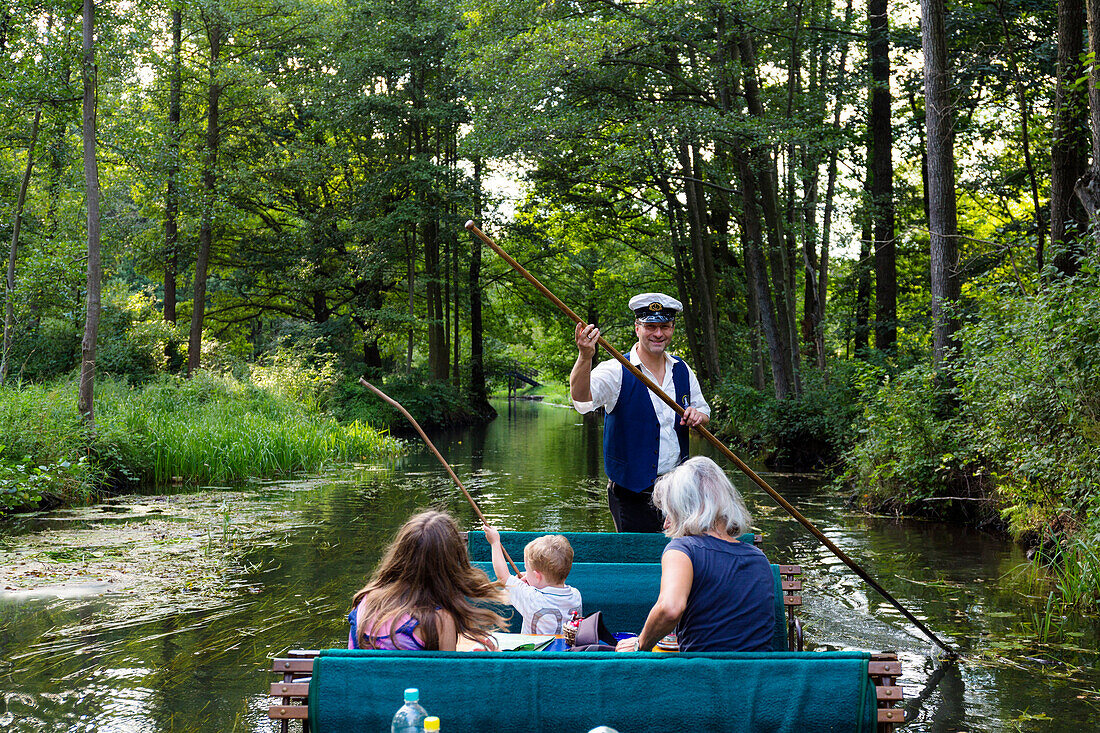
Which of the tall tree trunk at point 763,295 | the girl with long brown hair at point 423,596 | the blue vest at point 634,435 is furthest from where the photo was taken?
the tall tree trunk at point 763,295

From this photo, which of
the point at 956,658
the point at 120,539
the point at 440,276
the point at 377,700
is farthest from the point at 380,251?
the point at 377,700

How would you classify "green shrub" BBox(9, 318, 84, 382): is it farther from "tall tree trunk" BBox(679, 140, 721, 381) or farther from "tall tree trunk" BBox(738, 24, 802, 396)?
"tall tree trunk" BBox(738, 24, 802, 396)

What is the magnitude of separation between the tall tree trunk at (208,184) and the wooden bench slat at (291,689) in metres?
18.6

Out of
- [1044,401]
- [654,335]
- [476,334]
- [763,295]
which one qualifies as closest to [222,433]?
[763,295]

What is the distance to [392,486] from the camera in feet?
45.3

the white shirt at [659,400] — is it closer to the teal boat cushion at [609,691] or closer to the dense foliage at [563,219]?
the teal boat cushion at [609,691]

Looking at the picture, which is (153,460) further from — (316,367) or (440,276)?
(440,276)

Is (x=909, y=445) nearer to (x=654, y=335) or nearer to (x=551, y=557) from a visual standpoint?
(x=654, y=335)

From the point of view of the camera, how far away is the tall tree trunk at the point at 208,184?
20266 mm

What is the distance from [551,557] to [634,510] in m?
1.05

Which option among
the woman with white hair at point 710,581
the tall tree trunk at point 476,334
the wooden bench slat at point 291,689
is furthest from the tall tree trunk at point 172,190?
the wooden bench slat at point 291,689

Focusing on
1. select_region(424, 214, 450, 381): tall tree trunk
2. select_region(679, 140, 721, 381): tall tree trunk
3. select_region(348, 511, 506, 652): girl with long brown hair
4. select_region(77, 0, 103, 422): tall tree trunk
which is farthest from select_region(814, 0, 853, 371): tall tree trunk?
select_region(348, 511, 506, 652): girl with long brown hair

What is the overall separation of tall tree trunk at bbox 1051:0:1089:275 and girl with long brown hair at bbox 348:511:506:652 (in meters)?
7.75

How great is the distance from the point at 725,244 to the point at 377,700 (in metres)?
25.1
